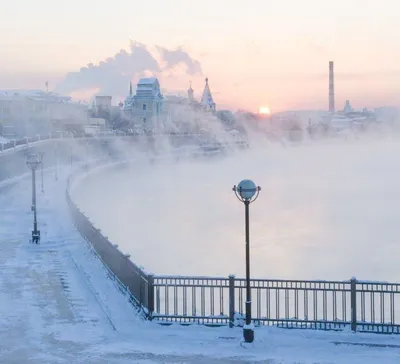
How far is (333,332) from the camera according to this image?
13.3 meters

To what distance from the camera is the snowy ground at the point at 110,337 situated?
39.9 feet

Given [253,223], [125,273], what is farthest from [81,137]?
[125,273]

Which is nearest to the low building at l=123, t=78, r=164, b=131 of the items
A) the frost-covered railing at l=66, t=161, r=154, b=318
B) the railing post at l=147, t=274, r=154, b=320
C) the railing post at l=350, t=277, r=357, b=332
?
the frost-covered railing at l=66, t=161, r=154, b=318

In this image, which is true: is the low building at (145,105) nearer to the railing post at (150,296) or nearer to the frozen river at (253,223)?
the frozen river at (253,223)

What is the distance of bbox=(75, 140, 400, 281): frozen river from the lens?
3547 cm

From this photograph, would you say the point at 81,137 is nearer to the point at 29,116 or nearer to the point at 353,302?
the point at 29,116

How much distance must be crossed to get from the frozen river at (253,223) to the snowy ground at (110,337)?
15473mm

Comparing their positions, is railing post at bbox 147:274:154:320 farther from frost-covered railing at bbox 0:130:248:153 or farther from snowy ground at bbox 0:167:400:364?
frost-covered railing at bbox 0:130:248:153

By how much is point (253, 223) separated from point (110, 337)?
41354 mm

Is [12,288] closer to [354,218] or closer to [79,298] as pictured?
[79,298]

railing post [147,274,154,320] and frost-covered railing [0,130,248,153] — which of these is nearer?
railing post [147,274,154,320]

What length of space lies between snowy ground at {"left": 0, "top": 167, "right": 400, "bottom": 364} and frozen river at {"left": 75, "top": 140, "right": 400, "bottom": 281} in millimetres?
15473

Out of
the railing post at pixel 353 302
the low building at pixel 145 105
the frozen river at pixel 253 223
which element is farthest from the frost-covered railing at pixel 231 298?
the low building at pixel 145 105

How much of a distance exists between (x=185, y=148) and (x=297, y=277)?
100m
